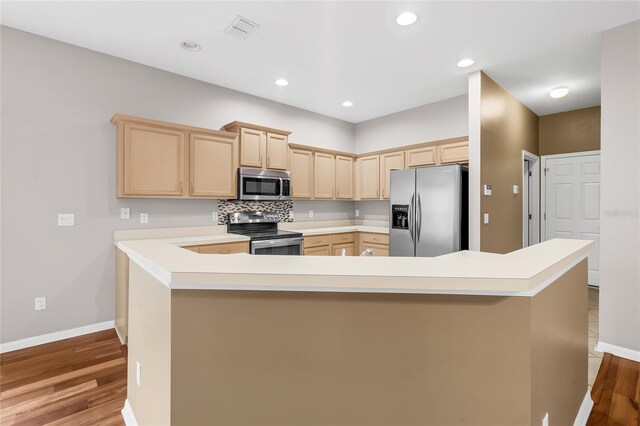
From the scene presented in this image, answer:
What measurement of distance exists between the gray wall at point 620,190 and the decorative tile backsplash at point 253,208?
3772 mm

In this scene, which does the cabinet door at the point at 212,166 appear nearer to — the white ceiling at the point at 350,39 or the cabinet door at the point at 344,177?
→ the white ceiling at the point at 350,39

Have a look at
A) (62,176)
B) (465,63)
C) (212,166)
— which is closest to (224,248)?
(212,166)

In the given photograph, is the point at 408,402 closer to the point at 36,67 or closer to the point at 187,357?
the point at 187,357

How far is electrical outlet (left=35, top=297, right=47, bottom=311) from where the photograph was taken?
2945 millimetres

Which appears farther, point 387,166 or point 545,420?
point 387,166

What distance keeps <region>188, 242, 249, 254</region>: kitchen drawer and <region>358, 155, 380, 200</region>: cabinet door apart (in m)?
2.52

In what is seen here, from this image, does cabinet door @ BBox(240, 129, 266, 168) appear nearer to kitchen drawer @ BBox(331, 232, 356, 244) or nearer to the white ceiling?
the white ceiling

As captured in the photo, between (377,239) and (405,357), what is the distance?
393 cm

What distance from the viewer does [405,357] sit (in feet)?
3.72

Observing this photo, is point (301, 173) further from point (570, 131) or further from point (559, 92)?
point (570, 131)

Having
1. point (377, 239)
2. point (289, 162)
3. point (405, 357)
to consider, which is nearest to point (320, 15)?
point (289, 162)

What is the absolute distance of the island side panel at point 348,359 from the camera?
1.12 meters

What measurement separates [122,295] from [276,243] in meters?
1.73

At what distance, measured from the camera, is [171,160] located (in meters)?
3.45
